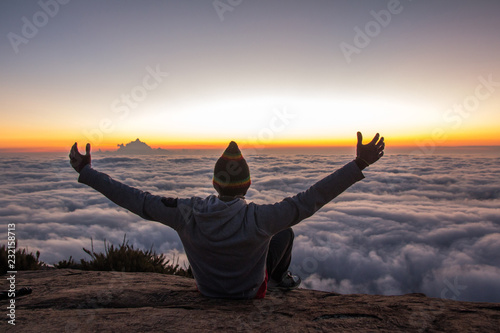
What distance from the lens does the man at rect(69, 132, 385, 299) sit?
6.50ft

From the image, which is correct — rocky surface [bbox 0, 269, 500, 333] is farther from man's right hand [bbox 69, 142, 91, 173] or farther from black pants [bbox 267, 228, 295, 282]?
man's right hand [bbox 69, 142, 91, 173]

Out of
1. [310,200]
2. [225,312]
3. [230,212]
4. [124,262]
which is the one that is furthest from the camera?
[124,262]

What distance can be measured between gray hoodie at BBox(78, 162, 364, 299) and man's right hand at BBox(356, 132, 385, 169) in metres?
0.10

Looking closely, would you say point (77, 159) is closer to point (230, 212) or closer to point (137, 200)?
point (137, 200)

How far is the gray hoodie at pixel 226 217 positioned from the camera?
197 centimetres

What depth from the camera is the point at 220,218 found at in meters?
2.07

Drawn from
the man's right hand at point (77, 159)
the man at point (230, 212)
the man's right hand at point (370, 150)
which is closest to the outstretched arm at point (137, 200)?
the man at point (230, 212)

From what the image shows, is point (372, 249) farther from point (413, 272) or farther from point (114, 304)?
point (114, 304)

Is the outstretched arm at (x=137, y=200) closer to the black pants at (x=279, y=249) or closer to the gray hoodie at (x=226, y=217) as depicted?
the gray hoodie at (x=226, y=217)

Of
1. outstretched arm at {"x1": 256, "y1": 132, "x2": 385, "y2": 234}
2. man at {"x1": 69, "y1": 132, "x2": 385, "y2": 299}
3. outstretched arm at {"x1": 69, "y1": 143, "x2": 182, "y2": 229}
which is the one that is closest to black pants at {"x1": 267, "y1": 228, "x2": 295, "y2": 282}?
man at {"x1": 69, "y1": 132, "x2": 385, "y2": 299}

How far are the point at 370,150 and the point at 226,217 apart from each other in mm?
1287

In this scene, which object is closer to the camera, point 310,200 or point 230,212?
point 310,200

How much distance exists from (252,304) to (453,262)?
169 ft

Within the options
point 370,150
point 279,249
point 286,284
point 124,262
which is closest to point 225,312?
point 279,249
